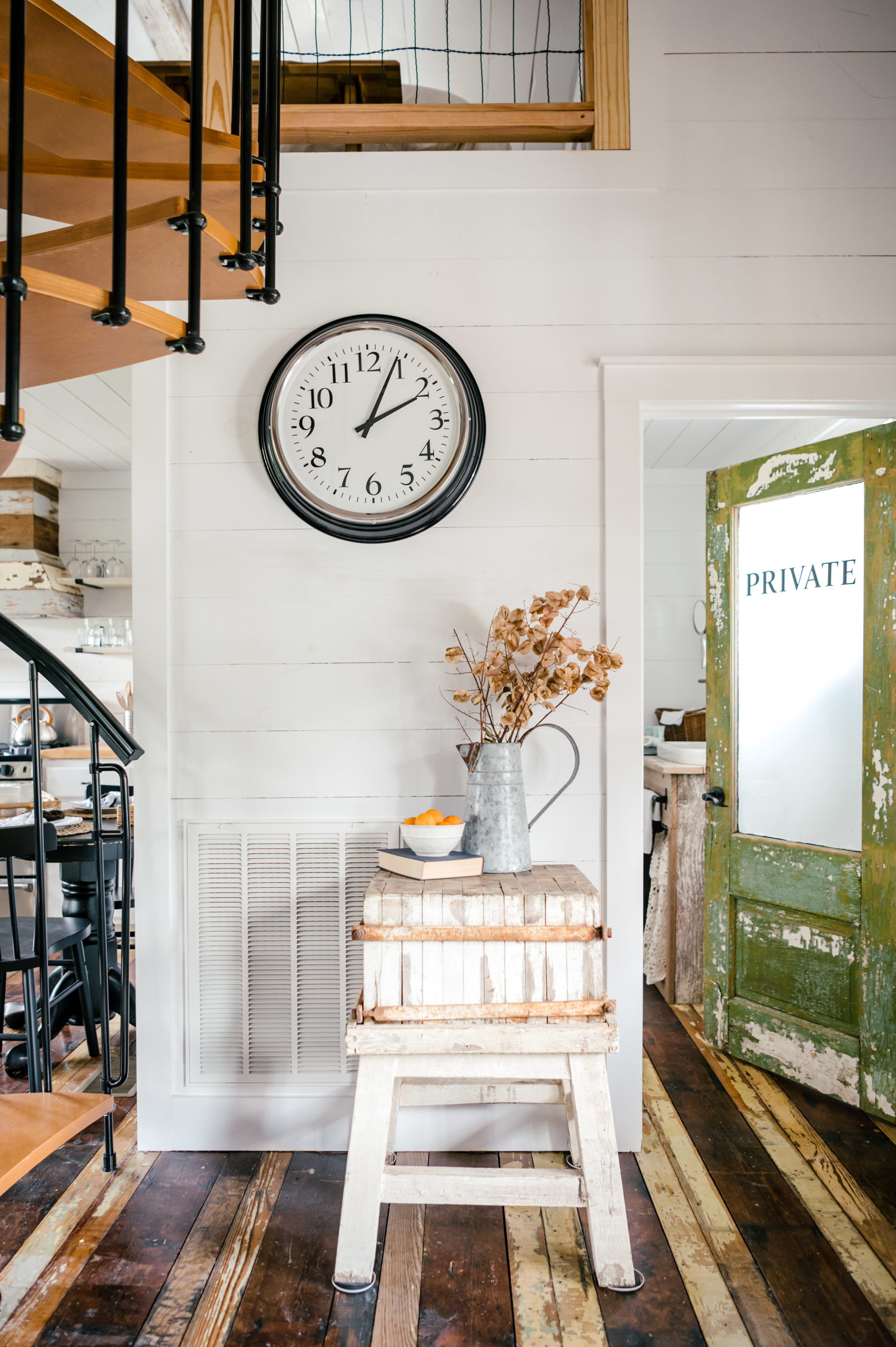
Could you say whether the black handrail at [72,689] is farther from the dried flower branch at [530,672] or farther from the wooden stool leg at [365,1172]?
the wooden stool leg at [365,1172]

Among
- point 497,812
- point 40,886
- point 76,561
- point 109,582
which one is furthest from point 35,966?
point 76,561

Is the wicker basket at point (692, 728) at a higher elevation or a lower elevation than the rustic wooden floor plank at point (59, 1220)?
higher

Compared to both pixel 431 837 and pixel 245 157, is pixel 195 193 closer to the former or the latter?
pixel 245 157

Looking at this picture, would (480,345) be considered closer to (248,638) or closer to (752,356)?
(752,356)

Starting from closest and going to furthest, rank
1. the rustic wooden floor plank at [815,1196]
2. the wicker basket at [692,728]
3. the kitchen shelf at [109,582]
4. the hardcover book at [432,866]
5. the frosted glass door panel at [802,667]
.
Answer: the rustic wooden floor plank at [815,1196]
the hardcover book at [432,866]
the frosted glass door panel at [802,667]
the wicker basket at [692,728]
the kitchen shelf at [109,582]

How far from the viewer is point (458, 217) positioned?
88.6 inches

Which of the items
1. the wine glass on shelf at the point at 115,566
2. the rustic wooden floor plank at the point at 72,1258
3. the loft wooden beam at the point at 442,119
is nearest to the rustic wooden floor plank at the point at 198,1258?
the rustic wooden floor plank at the point at 72,1258

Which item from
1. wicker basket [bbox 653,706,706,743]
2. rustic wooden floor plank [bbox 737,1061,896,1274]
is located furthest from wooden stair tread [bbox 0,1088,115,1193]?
wicker basket [bbox 653,706,706,743]

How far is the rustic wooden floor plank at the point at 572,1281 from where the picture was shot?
4.98 feet

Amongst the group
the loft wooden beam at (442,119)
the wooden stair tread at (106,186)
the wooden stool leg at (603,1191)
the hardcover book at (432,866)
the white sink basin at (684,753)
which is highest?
the loft wooden beam at (442,119)

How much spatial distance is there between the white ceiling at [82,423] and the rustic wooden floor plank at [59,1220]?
285 centimetres

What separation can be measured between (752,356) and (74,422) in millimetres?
3511

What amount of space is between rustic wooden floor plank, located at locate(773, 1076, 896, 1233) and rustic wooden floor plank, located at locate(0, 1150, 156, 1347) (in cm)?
173

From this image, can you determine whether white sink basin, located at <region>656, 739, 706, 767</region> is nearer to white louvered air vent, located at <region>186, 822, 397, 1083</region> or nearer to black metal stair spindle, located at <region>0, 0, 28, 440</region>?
white louvered air vent, located at <region>186, 822, 397, 1083</region>
